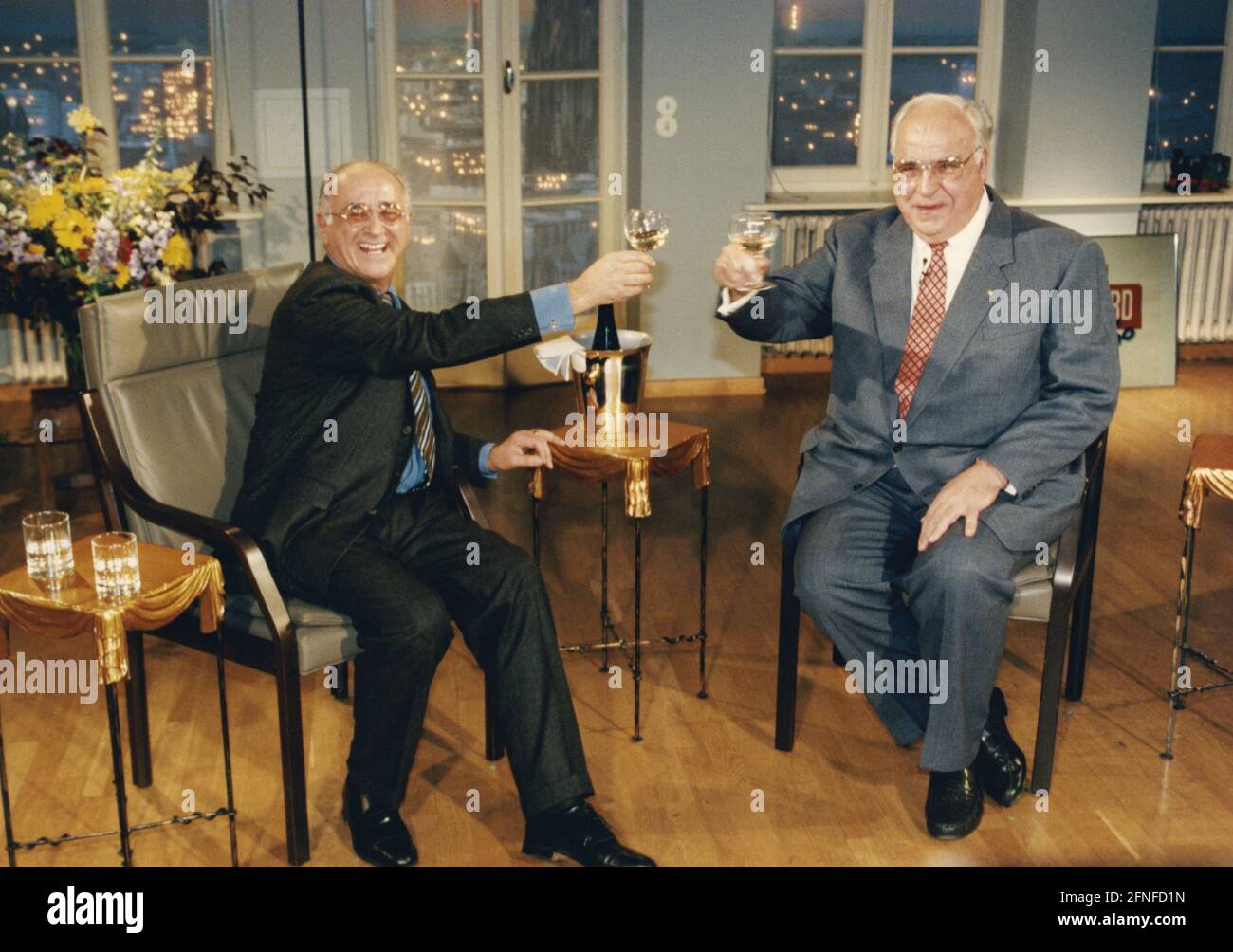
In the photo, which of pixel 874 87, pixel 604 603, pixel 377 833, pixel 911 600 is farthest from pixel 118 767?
pixel 874 87

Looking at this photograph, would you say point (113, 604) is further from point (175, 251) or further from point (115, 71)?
point (115, 71)

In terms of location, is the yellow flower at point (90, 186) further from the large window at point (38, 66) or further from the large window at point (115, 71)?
the large window at point (38, 66)

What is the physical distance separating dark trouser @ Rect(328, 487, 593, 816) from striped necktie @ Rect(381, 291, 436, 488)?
0.25 meters

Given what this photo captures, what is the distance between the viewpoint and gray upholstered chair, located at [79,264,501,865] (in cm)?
259

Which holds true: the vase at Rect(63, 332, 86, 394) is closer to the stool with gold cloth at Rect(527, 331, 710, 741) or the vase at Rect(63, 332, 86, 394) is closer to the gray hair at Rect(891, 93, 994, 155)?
the stool with gold cloth at Rect(527, 331, 710, 741)

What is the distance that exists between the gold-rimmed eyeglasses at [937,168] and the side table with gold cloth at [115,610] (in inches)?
60.4

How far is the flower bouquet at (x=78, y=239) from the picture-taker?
4184 millimetres

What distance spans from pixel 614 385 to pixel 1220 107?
5167 mm

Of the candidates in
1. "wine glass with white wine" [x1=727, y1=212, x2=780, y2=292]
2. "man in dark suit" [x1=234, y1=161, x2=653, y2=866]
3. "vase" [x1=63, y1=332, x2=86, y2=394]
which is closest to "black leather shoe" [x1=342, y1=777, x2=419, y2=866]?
"man in dark suit" [x1=234, y1=161, x2=653, y2=866]

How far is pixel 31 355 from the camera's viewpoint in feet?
20.1

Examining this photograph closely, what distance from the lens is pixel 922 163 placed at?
9.46 ft

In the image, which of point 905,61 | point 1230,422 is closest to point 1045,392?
point 1230,422

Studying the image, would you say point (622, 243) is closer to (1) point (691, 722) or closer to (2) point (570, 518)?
(2) point (570, 518)

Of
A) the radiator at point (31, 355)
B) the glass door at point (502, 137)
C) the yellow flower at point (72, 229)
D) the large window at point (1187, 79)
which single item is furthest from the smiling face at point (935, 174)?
the large window at point (1187, 79)
